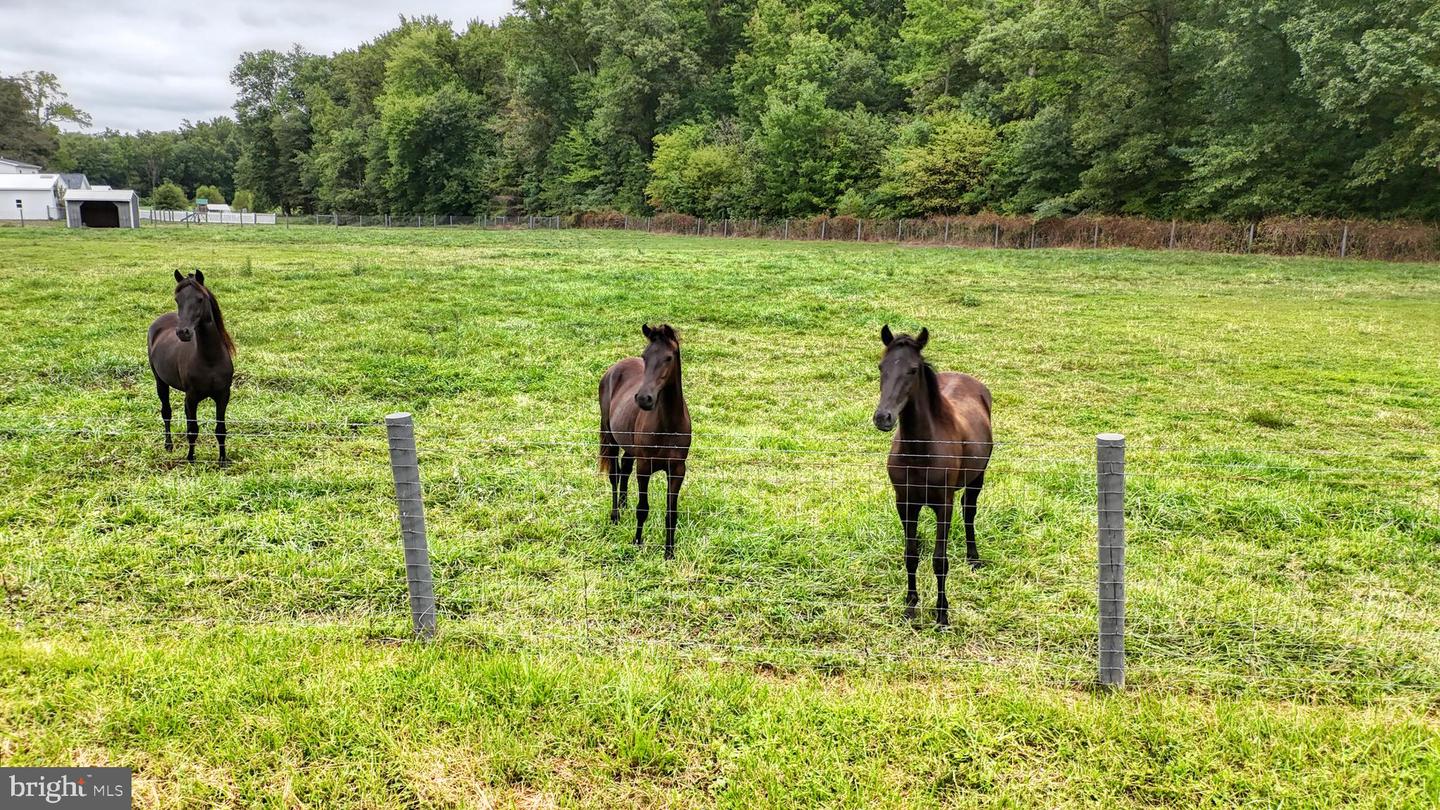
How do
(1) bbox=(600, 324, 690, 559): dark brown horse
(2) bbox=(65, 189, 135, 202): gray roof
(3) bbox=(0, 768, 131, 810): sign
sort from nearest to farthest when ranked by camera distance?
(3) bbox=(0, 768, 131, 810): sign, (1) bbox=(600, 324, 690, 559): dark brown horse, (2) bbox=(65, 189, 135, 202): gray roof

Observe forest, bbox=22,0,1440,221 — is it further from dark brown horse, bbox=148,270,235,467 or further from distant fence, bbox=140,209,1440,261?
dark brown horse, bbox=148,270,235,467

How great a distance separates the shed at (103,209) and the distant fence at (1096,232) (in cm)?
3245

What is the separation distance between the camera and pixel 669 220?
59438 millimetres

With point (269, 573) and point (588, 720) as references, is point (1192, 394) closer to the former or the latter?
point (588, 720)

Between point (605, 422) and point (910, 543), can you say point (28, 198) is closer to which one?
point (605, 422)

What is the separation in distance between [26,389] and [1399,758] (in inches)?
499

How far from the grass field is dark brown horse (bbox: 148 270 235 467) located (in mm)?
454

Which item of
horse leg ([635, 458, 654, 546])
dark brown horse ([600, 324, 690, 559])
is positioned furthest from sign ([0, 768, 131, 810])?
horse leg ([635, 458, 654, 546])

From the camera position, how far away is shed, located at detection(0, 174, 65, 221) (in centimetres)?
6669

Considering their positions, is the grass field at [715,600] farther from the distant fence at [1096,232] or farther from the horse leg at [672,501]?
the distant fence at [1096,232]

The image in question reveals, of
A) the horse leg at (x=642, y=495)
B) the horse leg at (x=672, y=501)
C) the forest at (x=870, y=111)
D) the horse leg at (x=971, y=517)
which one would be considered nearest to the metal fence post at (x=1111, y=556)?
the horse leg at (x=971, y=517)

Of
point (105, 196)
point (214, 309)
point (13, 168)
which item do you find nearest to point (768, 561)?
point (214, 309)

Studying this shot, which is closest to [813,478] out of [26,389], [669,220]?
[26,389]

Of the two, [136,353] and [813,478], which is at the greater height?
[136,353]
